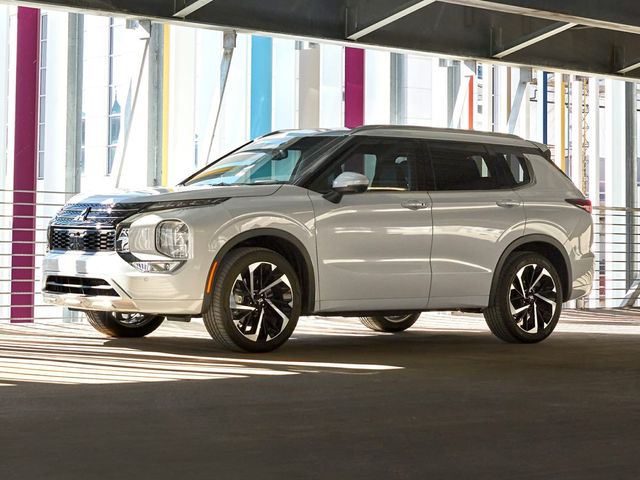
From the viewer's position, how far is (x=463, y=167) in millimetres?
10133

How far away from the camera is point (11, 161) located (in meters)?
15.0

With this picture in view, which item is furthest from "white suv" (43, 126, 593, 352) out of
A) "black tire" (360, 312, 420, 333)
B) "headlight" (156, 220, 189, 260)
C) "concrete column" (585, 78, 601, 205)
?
"concrete column" (585, 78, 601, 205)

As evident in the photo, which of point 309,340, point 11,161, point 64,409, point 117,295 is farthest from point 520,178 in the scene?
point 11,161

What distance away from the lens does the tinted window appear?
9961 millimetres

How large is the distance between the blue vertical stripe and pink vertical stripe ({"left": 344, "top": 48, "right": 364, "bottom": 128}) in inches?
41.7

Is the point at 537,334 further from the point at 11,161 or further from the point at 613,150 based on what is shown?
the point at 613,150

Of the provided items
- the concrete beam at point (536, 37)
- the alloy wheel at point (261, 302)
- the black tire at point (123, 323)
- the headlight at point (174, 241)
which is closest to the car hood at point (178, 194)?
the headlight at point (174, 241)

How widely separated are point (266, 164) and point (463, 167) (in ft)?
5.74

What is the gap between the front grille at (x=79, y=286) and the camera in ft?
28.3

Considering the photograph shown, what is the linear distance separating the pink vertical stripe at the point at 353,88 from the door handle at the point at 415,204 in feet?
22.9

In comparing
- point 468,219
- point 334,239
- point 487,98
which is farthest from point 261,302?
point 487,98

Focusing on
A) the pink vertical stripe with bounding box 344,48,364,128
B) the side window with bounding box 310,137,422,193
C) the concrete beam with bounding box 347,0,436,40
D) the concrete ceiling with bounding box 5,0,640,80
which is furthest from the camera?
the pink vertical stripe with bounding box 344,48,364,128

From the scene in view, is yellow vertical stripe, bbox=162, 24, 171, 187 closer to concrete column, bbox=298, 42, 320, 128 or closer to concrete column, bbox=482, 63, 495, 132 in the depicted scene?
concrete column, bbox=298, 42, 320, 128

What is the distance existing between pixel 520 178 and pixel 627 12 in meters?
3.40
